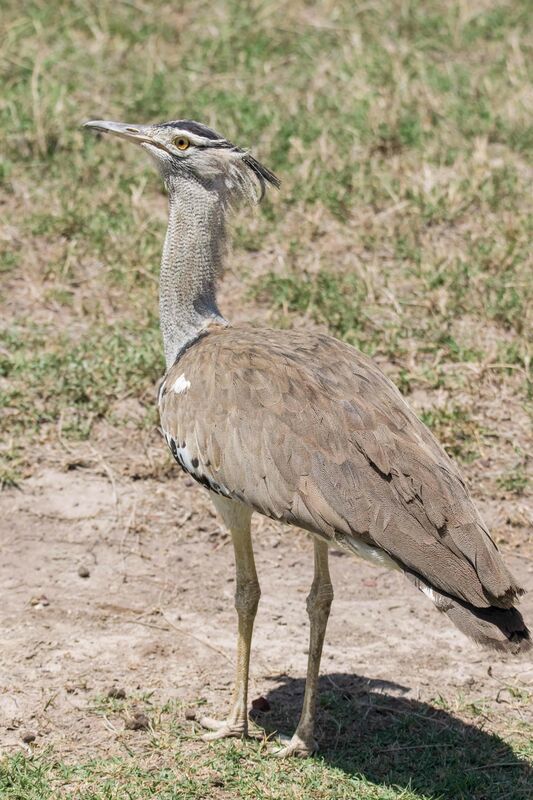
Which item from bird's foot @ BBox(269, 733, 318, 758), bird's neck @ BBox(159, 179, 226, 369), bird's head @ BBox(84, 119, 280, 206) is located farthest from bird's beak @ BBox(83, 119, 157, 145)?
bird's foot @ BBox(269, 733, 318, 758)

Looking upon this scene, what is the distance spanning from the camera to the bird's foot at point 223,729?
144 inches

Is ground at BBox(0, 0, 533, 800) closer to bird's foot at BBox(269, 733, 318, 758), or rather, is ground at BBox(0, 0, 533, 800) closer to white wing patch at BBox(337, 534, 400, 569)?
bird's foot at BBox(269, 733, 318, 758)

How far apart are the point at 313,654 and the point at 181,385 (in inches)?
35.8

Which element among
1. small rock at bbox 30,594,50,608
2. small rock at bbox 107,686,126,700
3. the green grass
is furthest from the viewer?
small rock at bbox 30,594,50,608

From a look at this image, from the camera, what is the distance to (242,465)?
11.3 feet

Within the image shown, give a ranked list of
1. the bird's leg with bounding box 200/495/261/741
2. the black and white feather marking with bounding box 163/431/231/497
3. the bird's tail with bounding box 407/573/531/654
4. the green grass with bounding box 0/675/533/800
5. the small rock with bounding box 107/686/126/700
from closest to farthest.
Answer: the bird's tail with bounding box 407/573/531/654, the green grass with bounding box 0/675/533/800, the black and white feather marking with bounding box 163/431/231/497, the bird's leg with bounding box 200/495/261/741, the small rock with bounding box 107/686/126/700

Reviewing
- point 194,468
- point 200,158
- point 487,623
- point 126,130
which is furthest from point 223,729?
point 126,130

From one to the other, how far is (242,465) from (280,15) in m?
4.80

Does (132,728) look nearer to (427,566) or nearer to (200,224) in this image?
(427,566)

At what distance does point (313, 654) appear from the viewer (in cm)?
371

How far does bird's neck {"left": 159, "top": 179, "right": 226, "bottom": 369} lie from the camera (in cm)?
400

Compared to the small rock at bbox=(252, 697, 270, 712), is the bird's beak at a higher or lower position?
higher

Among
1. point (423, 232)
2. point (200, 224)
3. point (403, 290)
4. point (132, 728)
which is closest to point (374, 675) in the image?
point (132, 728)

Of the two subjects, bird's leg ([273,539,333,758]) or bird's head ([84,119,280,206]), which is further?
bird's head ([84,119,280,206])
